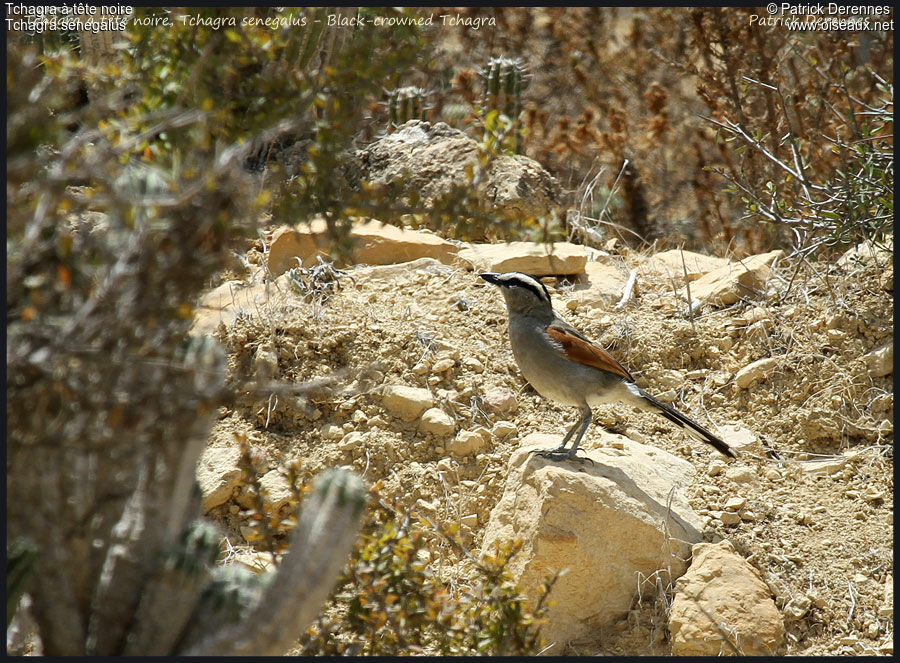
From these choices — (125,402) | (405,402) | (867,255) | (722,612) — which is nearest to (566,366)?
(405,402)

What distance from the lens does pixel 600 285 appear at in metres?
7.06

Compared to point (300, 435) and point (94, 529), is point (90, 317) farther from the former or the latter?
point (300, 435)

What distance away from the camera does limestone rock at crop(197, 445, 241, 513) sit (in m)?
5.29

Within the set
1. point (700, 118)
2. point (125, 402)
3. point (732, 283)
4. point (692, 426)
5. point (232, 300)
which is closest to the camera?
point (125, 402)

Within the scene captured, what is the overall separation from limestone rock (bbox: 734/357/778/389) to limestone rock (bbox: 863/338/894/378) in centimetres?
57

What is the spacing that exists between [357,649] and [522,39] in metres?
8.27

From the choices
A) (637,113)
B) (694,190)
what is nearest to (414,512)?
(694,190)

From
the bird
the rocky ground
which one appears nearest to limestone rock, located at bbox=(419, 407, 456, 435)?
the rocky ground

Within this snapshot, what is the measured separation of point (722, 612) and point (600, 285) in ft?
9.68

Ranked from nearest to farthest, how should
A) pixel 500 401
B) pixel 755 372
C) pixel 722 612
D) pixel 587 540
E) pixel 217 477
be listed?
pixel 722 612 → pixel 587 540 → pixel 217 477 → pixel 500 401 → pixel 755 372

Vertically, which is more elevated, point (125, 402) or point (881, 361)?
point (125, 402)

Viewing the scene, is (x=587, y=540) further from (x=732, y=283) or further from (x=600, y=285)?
(x=732, y=283)

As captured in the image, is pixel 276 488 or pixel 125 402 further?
pixel 276 488

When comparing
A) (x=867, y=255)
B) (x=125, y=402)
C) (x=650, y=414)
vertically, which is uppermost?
(x=125, y=402)
